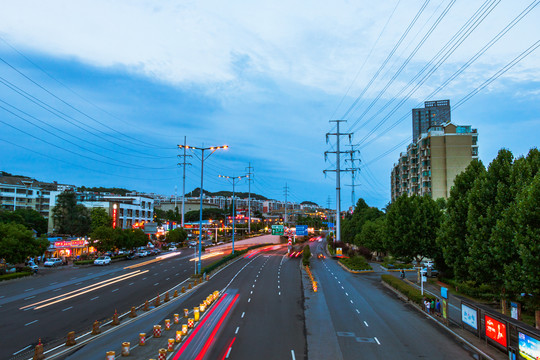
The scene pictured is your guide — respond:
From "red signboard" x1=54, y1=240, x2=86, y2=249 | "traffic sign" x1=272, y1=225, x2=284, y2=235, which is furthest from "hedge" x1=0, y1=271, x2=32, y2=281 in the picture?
"traffic sign" x1=272, y1=225, x2=284, y2=235

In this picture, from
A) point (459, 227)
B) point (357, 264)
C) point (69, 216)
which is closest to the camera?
point (459, 227)

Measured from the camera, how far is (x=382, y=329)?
23.2 meters

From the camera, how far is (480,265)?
23.4m

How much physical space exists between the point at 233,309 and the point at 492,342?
17209 mm

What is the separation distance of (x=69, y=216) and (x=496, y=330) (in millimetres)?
93626

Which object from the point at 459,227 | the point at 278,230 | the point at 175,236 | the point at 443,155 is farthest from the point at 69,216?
the point at 443,155

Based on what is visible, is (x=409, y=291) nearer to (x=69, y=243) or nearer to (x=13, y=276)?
(x=13, y=276)

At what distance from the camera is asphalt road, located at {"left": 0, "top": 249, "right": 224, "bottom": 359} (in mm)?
Result: 21000

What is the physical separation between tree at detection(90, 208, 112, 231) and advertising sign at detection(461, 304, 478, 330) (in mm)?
87312

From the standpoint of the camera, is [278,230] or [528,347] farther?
[278,230]

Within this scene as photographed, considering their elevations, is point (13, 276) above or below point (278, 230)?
below

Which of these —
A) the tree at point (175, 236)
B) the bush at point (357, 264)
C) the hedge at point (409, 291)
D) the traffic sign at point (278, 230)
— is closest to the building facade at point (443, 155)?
the bush at point (357, 264)

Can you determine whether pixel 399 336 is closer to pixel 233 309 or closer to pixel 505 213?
pixel 505 213

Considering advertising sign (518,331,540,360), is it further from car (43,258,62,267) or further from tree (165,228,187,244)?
tree (165,228,187,244)
